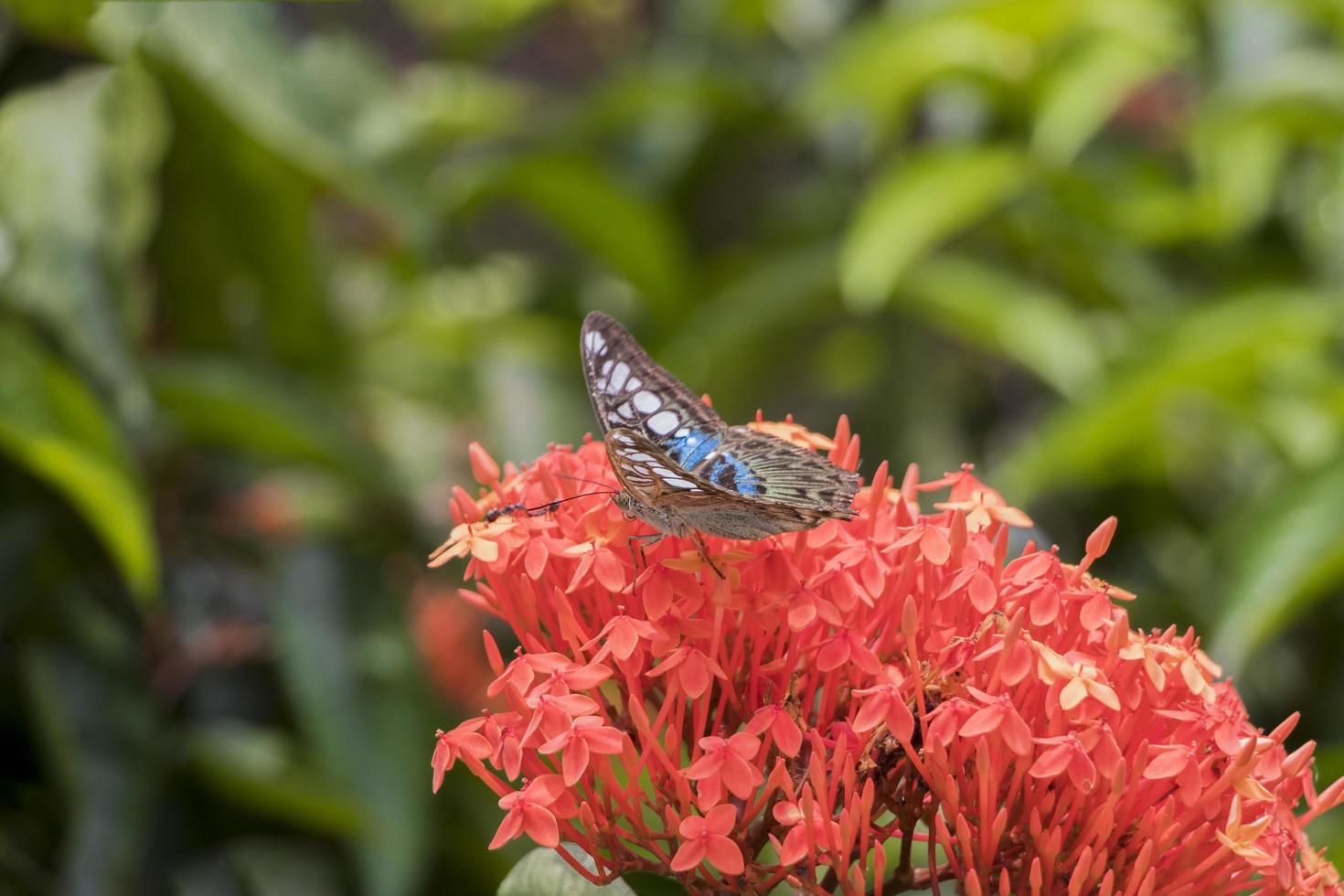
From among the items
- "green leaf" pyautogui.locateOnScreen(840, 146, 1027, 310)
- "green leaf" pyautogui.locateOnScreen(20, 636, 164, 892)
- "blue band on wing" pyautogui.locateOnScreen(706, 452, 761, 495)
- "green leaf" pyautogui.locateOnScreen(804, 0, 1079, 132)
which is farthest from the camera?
"green leaf" pyautogui.locateOnScreen(804, 0, 1079, 132)

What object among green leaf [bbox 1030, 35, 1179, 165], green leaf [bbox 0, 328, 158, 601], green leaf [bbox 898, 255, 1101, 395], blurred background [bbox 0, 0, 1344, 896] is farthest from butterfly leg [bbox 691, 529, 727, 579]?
green leaf [bbox 1030, 35, 1179, 165]

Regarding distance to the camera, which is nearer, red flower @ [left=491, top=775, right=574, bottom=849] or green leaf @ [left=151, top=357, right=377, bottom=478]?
red flower @ [left=491, top=775, right=574, bottom=849]

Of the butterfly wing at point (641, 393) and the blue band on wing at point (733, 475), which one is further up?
the butterfly wing at point (641, 393)

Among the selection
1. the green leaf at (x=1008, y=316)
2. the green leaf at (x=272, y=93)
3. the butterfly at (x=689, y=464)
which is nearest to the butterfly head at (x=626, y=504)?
the butterfly at (x=689, y=464)

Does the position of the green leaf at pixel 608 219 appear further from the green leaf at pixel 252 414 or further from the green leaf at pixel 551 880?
the green leaf at pixel 551 880

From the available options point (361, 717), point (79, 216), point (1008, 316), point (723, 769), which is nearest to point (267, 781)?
point (361, 717)

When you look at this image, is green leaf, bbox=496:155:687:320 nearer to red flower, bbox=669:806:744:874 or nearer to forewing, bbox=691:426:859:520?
forewing, bbox=691:426:859:520
